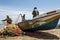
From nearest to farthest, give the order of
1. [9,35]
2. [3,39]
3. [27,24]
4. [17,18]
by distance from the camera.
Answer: [3,39] < [9,35] < [27,24] < [17,18]

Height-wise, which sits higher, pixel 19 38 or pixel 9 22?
pixel 9 22

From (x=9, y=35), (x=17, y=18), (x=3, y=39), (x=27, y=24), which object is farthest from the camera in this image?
(x=17, y=18)

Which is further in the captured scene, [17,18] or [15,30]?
[17,18]

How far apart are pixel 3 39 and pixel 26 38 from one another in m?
1.64

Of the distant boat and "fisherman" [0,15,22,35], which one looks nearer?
"fisherman" [0,15,22,35]

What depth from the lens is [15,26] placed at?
13336mm

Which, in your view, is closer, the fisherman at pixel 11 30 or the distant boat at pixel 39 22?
the fisherman at pixel 11 30

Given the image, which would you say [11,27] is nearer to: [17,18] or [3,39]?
[3,39]

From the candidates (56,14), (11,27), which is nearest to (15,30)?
(11,27)

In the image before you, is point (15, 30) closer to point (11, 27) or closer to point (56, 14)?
point (11, 27)

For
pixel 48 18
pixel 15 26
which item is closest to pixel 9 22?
pixel 15 26

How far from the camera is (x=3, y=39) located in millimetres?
11797

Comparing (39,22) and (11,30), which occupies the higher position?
(39,22)

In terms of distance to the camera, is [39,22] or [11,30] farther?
[39,22]
